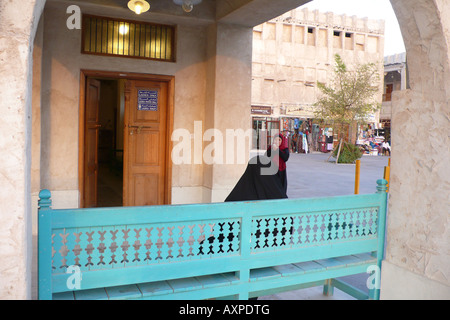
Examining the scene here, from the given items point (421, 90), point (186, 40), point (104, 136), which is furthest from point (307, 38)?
point (421, 90)

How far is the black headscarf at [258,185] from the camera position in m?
4.29

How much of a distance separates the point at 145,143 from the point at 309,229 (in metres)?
4.26

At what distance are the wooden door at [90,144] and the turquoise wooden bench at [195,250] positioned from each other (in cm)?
385

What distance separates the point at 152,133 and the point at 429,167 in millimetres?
4767

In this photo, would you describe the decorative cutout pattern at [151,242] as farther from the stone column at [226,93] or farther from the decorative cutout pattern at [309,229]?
the stone column at [226,93]

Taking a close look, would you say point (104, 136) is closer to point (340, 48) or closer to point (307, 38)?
point (307, 38)

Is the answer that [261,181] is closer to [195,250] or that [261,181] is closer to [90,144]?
[195,250]

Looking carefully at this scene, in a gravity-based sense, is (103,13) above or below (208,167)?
above

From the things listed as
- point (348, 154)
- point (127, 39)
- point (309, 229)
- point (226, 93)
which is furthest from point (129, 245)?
point (348, 154)

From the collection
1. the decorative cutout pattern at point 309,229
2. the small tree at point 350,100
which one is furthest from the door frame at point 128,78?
the small tree at point 350,100

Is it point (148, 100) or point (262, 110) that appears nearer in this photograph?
point (148, 100)

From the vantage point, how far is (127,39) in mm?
6582

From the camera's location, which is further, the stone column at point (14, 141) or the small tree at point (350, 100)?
the small tree at point (350, 100)

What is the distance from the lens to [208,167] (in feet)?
22.7
